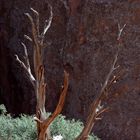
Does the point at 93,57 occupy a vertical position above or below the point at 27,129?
above

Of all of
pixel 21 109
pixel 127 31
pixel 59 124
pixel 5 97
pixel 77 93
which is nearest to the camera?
pixel 59 124

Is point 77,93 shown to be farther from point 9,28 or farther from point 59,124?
point 9,28

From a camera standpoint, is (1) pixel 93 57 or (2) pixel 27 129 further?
(1) pixel 93 57

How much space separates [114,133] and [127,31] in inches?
31.4

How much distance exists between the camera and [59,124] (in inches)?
129

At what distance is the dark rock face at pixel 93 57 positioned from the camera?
150 inches

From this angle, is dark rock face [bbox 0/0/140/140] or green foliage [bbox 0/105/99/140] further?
dark rock face [bbox 0/0/140/140]

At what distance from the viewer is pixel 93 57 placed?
3.96m

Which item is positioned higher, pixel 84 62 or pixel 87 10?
A: pixel 87 10

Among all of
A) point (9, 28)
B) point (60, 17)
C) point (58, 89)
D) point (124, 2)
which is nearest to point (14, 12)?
point (9, 28)

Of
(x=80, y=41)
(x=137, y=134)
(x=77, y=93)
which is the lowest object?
(x=137, y=134)

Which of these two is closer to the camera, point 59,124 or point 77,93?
point 59,124

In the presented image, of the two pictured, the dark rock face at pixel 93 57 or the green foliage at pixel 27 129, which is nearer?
the green foliage at pixel 27 129

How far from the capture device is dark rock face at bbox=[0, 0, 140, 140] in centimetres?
381
